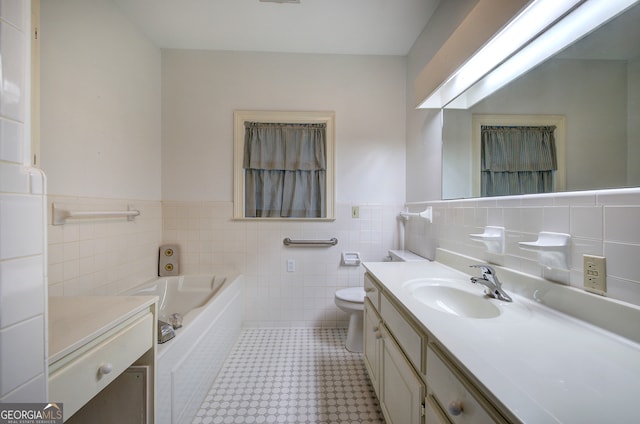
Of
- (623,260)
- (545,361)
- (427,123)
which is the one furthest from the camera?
(427,123)

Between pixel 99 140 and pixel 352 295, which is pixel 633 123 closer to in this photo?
pixel 352 295

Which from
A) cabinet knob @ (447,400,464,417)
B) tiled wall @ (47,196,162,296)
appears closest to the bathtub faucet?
tiled wall @ (47,196,162,296)

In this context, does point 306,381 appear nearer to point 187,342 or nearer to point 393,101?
point 187,342

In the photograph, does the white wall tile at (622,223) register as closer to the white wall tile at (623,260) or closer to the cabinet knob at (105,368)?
the white wall tile at (623,260)

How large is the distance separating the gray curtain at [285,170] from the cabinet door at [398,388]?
1.36m

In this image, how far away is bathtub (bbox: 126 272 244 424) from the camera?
106 centimetres

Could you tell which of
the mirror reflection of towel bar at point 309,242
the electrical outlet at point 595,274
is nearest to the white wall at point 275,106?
the mirror reflection of towel bar at point 309,242

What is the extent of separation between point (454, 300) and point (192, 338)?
53.3 inches

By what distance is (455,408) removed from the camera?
1.90ft

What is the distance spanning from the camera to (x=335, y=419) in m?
1.24

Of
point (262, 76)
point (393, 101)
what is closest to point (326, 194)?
point (393, 101)

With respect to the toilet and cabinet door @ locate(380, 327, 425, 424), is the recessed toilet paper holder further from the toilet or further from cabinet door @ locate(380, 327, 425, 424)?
cabinet door @ locate(380, 327, 425, 424)

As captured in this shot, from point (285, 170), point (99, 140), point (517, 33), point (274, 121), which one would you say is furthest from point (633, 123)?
point (99, 140)

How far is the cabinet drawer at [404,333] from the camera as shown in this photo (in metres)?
0.77
